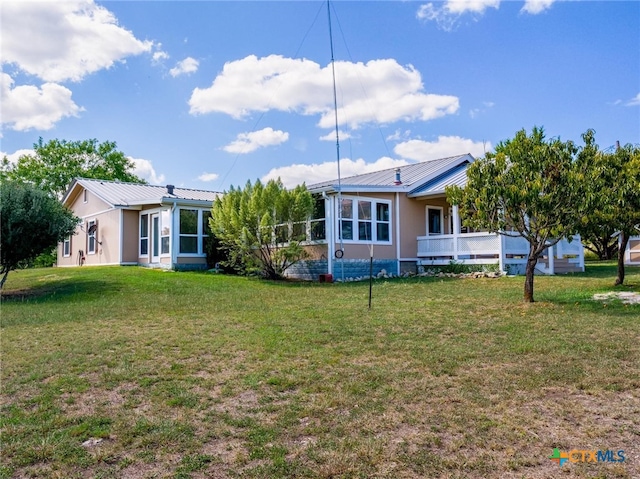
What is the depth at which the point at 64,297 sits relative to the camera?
11641 mm

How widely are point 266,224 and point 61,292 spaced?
18.8ft

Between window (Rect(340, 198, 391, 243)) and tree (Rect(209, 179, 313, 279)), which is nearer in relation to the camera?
tree (Rect(209, 179, 313, 279))

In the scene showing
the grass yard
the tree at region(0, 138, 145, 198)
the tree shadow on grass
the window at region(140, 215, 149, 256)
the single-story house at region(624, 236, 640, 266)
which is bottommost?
the grass yard

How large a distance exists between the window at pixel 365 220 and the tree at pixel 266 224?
149 centimetres

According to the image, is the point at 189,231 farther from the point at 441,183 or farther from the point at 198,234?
the point at 441,183

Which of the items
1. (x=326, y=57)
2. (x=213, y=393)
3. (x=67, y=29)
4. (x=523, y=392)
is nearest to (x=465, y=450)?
(x=523, y=392)

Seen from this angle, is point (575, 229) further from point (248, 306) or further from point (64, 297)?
point (64, 297)

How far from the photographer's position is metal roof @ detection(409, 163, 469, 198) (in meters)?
16.6

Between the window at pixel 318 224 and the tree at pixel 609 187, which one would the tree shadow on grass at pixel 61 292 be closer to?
the window at pixel 318 224

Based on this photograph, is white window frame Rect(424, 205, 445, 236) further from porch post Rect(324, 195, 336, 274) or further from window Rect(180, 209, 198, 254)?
window Rect(180, 209, 198, 254)

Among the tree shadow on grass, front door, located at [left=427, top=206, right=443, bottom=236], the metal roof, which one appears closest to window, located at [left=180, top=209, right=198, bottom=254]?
the tree shadow on grass

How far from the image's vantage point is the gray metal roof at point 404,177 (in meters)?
16.2

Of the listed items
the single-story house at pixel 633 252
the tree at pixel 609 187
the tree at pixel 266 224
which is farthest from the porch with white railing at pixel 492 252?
the single-story house at pixel 633 252

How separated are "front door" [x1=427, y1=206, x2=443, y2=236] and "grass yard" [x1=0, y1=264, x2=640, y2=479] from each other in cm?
943
